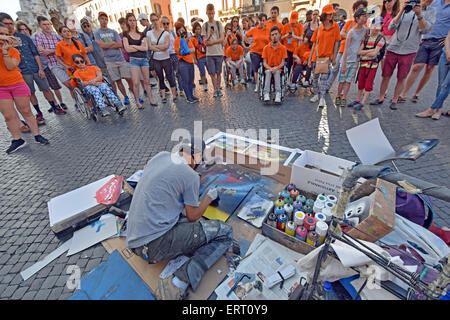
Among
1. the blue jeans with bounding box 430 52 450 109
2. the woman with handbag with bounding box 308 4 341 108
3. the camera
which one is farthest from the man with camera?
the woman with handbag with bounding box 308 4 341 108

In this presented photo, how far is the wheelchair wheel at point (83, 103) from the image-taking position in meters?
4.75

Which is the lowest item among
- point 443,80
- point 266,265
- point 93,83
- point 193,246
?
point 266,265

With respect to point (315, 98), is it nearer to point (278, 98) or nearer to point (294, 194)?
point (278, 98)

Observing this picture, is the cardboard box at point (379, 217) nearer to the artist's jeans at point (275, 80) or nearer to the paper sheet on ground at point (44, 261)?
the paper sheet on ground at point (44, 261)

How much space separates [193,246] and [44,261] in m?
1.43

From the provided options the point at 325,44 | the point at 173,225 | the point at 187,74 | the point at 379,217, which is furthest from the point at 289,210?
the point at 187,74

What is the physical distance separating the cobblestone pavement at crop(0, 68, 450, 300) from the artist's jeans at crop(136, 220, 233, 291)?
71 cm

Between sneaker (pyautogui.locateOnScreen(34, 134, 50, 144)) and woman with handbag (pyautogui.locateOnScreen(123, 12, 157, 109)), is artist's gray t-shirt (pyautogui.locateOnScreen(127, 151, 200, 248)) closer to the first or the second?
sneaker (pyautogui.locateOnScreen(34, 134, 50, 144))

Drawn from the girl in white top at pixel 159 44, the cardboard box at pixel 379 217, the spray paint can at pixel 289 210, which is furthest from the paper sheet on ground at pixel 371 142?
the girl in white top at pixel 159 44

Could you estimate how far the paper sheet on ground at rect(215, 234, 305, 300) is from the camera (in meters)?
1.57

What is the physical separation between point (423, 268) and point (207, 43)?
5826 mm

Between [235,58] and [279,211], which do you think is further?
[235,58]

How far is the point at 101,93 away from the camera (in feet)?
15.4
